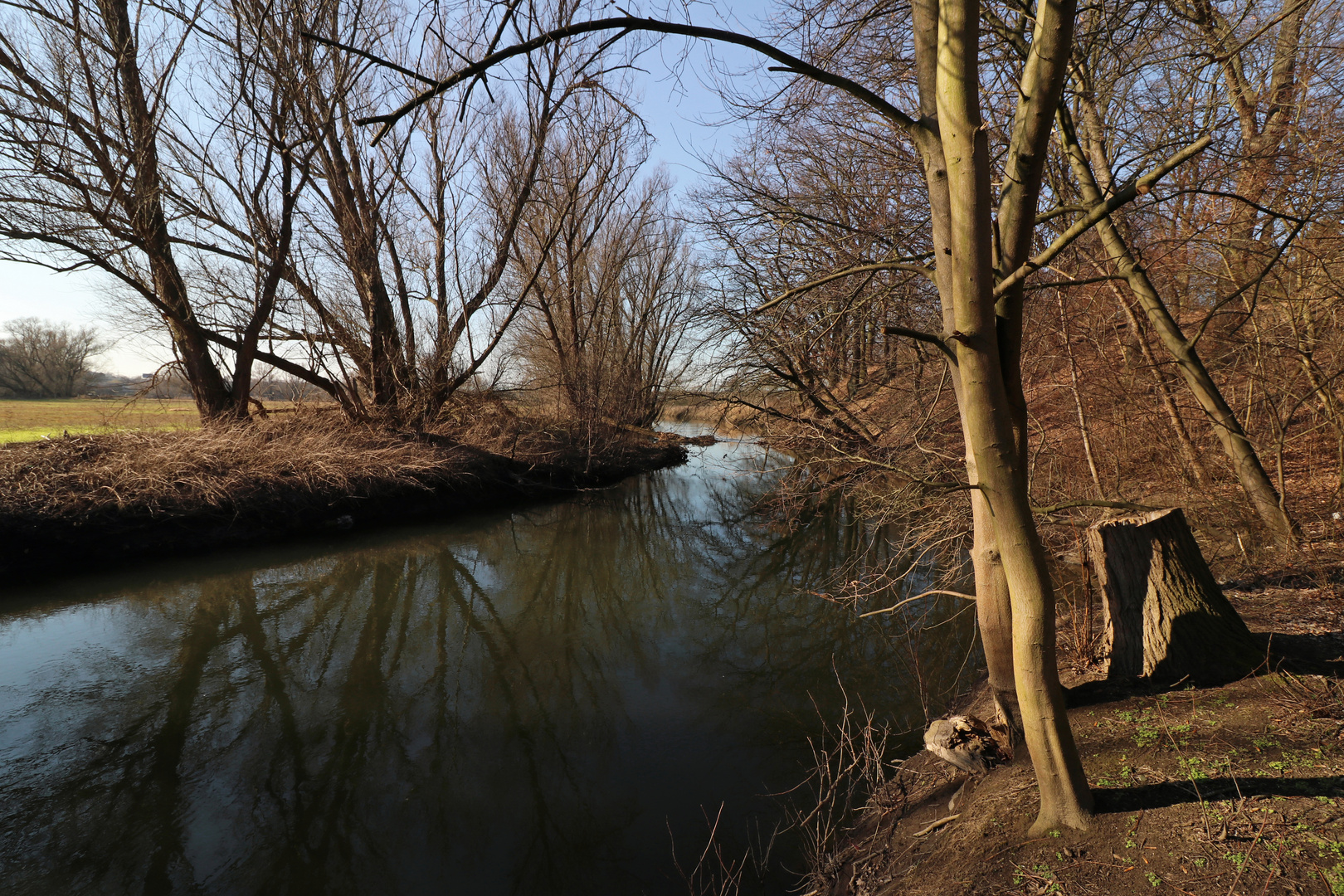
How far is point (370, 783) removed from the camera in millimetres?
4340

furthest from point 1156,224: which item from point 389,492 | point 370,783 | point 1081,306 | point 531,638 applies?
point 389,492

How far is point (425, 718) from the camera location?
5.21 meters

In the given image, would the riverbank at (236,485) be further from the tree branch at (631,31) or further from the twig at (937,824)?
the twig at (937,824)

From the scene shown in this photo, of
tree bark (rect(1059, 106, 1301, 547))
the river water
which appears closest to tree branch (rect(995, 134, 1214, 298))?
the river water

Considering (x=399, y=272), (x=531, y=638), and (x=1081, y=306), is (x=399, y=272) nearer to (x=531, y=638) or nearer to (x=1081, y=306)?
(x=531, y=638)

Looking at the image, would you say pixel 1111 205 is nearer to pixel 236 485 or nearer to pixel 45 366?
pixel 236 485

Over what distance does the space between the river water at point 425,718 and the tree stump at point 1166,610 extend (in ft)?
4.12

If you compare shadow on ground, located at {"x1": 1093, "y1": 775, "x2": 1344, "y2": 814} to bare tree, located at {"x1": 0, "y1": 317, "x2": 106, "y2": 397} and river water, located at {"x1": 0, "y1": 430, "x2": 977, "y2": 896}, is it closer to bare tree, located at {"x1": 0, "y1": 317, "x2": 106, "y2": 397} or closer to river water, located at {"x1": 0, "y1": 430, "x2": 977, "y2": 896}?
river water, located at {"x1": 0, "y1": 430, "x2": 977, "y2": 896}

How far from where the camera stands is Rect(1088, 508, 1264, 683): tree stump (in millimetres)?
3459

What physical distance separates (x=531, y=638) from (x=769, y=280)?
5669 mm

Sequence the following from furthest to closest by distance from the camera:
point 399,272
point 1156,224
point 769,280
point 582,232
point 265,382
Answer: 1. point 582,232
2. point 399,272
3. point 265,382
4. point 769,280
5. point 1156,224

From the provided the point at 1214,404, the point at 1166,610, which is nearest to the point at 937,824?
the point at 1166,610

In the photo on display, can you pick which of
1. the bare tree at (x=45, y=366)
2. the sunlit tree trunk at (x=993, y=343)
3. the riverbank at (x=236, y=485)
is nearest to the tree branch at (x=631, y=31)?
the sunlit tree trunk at (x=993, y=343)

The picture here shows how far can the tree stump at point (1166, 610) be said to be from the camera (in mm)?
3459
